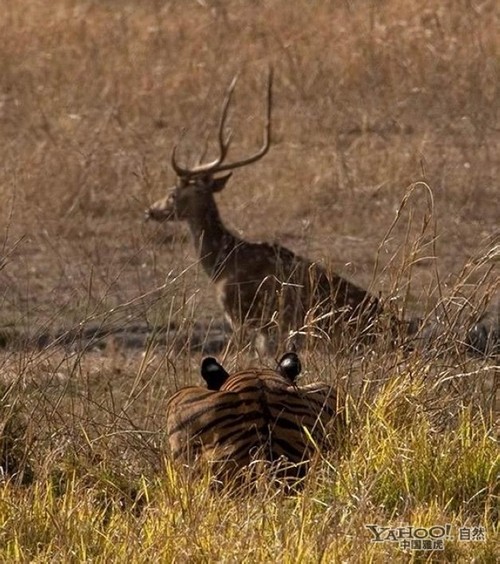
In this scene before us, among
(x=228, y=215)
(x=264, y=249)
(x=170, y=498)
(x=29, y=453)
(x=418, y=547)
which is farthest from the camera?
(x=228, y=215)

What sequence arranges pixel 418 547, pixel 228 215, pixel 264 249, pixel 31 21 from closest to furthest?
pixel 418 547
pixel 264 249
pixel 228 215
pixel 31 21

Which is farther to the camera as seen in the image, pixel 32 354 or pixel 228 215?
pixel 228 215

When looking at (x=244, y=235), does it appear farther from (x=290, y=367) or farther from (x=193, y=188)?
(x=290, y=367)

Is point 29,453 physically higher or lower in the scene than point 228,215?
higher

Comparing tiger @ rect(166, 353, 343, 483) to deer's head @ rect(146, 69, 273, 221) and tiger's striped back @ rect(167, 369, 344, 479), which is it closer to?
tiger's striped back @ rect(167, 369, 344, 479)

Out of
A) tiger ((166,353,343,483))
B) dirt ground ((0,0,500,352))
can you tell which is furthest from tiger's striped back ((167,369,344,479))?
dirt ground ((0,0,500,352))

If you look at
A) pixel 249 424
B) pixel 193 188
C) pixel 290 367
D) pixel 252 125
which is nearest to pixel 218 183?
pixel 193 188

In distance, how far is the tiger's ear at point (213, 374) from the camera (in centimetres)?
606

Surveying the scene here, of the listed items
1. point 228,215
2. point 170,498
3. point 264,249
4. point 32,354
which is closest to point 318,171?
point 228,215

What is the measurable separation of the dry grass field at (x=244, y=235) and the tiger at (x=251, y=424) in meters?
0.11

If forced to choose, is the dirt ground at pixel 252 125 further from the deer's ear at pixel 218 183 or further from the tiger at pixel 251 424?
the tiger at pixel 251 424

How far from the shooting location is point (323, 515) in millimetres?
5059

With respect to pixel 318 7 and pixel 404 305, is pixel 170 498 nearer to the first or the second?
pixel 404 305

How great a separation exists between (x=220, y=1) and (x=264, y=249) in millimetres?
8504
